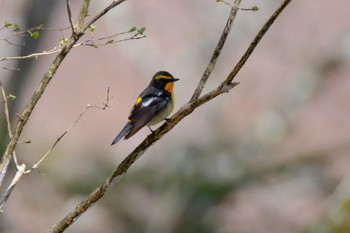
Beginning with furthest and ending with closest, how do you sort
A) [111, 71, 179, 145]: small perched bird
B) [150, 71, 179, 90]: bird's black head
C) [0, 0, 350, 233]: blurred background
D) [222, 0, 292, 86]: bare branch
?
[0, 0, 350, 233]: blurred background < [150, 71, 179, 90]: bird's black head < [111, 71, 179, 145]: small perched bird < [222, 0, 292, 86]: bare branch

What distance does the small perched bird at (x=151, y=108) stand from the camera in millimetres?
3768

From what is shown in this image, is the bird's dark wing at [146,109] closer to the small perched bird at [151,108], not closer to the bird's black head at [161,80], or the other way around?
the small perched bird at [151,108]

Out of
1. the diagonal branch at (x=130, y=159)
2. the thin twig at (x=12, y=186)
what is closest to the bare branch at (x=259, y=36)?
the diagonal branch at (x=130, y=159)

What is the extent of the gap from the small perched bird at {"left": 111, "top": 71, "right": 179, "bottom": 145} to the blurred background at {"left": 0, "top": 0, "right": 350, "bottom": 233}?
4.55m

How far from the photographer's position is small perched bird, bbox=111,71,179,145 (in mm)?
3768

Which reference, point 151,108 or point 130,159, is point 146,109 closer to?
point 151,108

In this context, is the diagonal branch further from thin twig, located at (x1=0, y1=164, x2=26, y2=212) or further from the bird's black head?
the bird's black head

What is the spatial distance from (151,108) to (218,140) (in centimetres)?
524

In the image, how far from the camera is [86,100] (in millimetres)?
10141

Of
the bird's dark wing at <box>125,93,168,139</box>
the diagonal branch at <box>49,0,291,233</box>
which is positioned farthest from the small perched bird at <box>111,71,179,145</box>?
the diagonal branch at <box>49,0,291,233</box>

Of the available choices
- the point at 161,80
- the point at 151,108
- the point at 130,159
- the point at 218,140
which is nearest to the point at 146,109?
the point at 151,108

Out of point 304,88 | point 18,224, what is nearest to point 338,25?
point 304,88

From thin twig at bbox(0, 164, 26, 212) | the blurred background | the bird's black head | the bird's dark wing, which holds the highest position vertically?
the blurred background

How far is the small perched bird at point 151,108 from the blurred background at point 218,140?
14.9 feet
